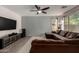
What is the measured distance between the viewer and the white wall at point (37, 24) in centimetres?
1059

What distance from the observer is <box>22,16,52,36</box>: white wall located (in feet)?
34.7

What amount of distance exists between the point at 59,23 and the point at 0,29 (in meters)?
5.93

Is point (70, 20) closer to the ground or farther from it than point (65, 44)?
farther from it

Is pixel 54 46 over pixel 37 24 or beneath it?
beneath

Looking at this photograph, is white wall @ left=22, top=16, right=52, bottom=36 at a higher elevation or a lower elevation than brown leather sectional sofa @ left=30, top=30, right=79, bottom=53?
higher

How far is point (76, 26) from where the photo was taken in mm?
7418

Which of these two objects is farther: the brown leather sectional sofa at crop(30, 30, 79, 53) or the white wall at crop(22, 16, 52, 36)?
the white wall at crop(22, 16, 52, 36)

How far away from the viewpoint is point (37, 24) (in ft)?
35.0

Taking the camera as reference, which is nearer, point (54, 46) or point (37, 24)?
point (54, 46)

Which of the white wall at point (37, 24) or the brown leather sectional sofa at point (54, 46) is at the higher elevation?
the white wall at point (37, 24)

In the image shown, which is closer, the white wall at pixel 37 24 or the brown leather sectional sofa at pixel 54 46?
the brown leather sectional sofa at pixel 54 46
